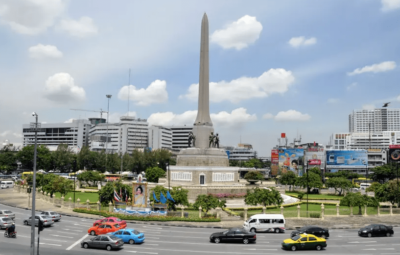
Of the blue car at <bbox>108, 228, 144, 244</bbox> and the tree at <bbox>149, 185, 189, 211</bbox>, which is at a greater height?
the tree at <bbox>149, 185, 189, 211</bbox>

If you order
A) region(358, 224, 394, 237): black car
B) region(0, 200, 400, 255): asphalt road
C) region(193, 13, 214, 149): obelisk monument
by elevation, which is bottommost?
region(0, 200, 400, 255): asphalt road

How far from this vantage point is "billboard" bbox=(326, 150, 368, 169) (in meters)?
111

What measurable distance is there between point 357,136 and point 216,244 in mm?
188838

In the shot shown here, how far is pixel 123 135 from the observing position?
500ft

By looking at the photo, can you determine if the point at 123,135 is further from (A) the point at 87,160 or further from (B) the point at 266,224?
(B) the point at 266,224

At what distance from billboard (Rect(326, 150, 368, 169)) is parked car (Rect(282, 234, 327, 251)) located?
93105 millimetres

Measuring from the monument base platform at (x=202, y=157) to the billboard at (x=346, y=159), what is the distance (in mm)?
62407

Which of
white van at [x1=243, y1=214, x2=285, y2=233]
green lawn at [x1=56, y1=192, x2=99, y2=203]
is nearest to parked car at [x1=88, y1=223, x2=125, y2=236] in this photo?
white van at [x1=243, y1=214, x2=285, y2=233]

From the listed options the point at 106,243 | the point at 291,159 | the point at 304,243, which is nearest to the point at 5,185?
the point at 106,243

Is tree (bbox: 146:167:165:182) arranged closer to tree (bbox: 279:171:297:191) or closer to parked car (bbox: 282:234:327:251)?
tree (bbox: 279:171:297:191)

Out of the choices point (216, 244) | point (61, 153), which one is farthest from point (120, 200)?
point (61, 153)

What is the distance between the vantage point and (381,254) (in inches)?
945

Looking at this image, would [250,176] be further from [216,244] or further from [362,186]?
[216,244]

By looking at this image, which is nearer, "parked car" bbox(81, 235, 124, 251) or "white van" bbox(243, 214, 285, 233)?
"parked car" bbox(81, 235, 124, 251)
